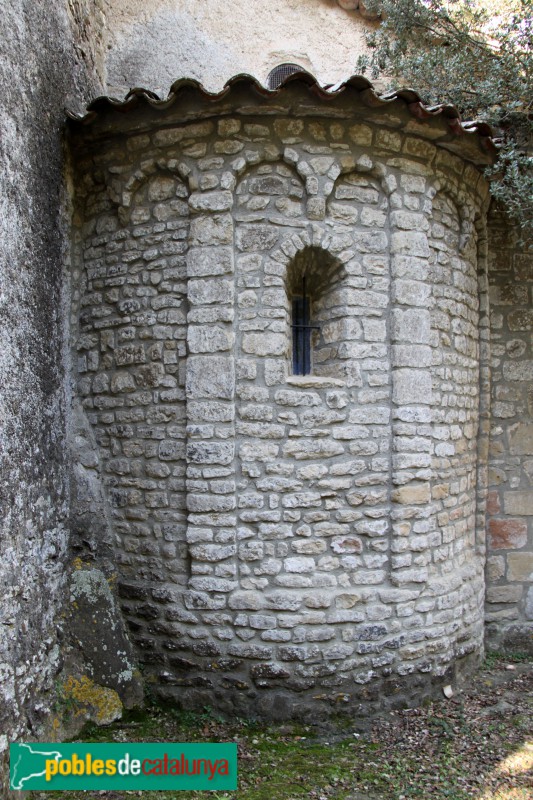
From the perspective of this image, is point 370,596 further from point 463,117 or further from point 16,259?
point 463,117

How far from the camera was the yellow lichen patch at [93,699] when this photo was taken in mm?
4104

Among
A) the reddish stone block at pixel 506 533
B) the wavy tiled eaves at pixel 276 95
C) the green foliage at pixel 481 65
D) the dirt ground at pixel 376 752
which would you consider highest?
the green foliage at pixel 481 65

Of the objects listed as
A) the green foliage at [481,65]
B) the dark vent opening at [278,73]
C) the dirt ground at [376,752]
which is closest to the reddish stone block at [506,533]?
the dirt ground at [376,752]

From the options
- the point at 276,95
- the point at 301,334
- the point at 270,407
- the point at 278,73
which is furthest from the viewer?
the point at 278,73

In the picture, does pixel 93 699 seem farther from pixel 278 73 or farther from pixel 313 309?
pixel 278 73

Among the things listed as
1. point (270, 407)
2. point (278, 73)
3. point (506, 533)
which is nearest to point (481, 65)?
point (278, 73)

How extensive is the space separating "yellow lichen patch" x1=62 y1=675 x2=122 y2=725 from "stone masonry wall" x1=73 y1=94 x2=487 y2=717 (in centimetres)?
31

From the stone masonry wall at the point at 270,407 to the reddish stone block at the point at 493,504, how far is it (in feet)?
3.96

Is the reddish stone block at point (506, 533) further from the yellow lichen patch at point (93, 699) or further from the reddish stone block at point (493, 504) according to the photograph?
the yellow lichen patch at point (93, 699)

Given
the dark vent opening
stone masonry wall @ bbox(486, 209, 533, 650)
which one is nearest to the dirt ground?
stone masonry wall @ bbox(486, 209, 533, 650)

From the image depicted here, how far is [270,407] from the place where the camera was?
427 cm

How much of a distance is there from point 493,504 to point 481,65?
3.68 m

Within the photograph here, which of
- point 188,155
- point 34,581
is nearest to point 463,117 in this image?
point 188,155

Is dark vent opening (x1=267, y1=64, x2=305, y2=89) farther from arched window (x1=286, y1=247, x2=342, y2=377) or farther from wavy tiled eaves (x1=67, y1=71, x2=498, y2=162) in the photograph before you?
arched window (x1=286, y1=247, x2=342, y2=377)
